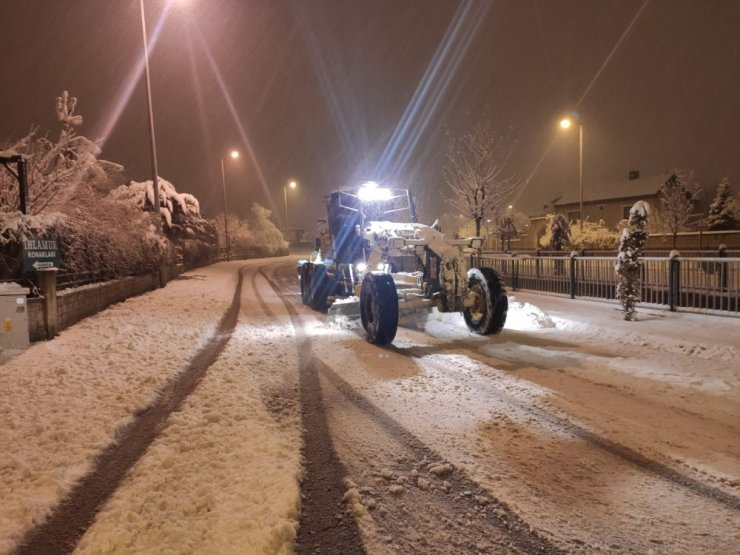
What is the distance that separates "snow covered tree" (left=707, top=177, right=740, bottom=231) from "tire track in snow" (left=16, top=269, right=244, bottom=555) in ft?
152

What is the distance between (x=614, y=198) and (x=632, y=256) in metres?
43.8

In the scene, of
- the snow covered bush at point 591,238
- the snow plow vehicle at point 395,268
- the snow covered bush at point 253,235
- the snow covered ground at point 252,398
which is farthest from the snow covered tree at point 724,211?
the snow covered bush at point 253,235

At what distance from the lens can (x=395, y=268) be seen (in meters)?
10.0

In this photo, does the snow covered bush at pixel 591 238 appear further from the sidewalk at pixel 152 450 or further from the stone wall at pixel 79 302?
the sidewalk at pixel 152 450

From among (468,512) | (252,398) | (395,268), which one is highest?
(395,268)

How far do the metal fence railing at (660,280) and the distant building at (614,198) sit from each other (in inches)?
1433

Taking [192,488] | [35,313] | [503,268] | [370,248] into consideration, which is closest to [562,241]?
[503,268]

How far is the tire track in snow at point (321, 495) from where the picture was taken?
297cm

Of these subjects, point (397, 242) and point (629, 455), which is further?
point (397, 242)

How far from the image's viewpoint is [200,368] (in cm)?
727

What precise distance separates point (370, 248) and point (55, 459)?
7176 millimetres

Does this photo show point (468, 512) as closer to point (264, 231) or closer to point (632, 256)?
point (632, 256)

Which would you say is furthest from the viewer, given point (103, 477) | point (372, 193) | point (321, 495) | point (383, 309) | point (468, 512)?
point (372, 193)

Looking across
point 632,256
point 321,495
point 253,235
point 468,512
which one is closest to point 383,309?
point 321,495
